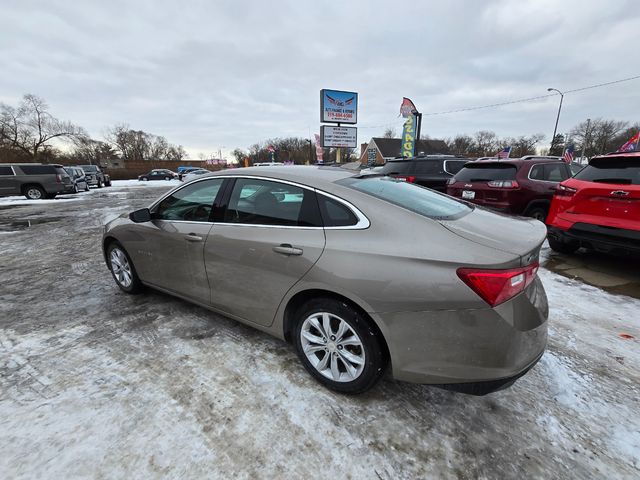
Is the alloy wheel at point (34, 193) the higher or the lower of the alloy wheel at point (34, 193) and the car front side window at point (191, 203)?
the lower

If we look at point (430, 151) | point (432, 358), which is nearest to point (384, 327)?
point (432, 358)

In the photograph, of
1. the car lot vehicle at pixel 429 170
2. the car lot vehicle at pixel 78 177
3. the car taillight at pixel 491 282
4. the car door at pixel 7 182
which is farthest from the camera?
the car lot vehicle at pixel 78 177

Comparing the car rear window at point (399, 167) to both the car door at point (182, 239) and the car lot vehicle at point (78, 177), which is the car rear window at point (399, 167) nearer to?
the car door at point (182, 239)

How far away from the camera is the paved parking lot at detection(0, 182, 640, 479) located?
170 cm

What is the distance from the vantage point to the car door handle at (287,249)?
7.11 feet

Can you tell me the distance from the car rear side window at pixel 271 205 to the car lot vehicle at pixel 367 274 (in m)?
0.01

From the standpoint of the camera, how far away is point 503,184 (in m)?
6.06

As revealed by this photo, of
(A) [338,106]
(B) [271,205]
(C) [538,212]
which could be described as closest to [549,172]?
(C) [538,212]

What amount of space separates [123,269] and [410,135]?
20.2 metres

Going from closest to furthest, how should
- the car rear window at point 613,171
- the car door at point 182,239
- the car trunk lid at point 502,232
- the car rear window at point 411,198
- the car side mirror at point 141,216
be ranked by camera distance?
the car trunk lid at point 502,232 → the car rear window at point 411,198 → the car door at point 182,239 → the car side mirror at point 141,216 → the car rear window at point 613,171

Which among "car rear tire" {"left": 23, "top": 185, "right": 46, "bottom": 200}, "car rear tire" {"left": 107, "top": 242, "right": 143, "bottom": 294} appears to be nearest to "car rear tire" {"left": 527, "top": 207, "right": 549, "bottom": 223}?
"car rear tire" {"left": 107, "top": 242, "right": 143, "bottom": 294}

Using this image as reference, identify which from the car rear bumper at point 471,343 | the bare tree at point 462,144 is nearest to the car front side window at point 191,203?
the car rear bumper at point 471,343

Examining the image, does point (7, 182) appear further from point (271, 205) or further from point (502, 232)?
point (502, 232)

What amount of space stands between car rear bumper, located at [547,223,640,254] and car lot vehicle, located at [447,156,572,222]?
167 centimetres
